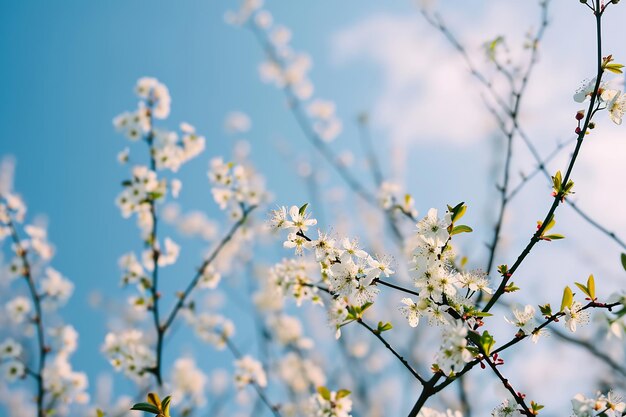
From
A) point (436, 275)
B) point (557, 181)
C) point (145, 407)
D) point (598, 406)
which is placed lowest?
point (145, 407)

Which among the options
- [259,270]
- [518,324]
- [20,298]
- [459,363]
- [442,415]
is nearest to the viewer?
[459,363]

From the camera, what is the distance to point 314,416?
2.64 metres

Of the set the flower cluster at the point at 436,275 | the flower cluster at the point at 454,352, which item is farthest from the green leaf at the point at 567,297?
the flower cluster at the point at 454,352


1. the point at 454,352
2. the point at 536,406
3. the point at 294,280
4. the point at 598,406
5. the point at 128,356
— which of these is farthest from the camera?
the point at 128,356

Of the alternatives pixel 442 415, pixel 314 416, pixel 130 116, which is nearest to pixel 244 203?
pixel 130 116

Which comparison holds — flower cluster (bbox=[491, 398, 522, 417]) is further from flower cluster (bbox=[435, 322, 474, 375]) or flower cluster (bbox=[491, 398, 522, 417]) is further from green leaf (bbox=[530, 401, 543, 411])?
flower cluster (bbox=[435, 322, 474, 375])

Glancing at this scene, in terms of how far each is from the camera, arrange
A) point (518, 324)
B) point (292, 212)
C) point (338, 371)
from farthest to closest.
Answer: point (338, 371) < point (292, 212) < point (518, 324)

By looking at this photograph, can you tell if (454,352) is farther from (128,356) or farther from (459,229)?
(128,356)

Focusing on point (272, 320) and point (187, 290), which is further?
point (272, 320)

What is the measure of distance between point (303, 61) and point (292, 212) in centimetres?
481

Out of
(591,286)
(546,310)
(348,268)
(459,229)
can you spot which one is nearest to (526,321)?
(546,310)

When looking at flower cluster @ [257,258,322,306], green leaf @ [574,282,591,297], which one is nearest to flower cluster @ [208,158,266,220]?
flower cluster @ [257,258,322,306]

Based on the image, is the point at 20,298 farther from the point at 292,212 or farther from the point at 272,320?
the point at 292,212

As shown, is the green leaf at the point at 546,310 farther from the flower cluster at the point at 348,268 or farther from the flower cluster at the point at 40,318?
the flower cluster at the point at 40,318
